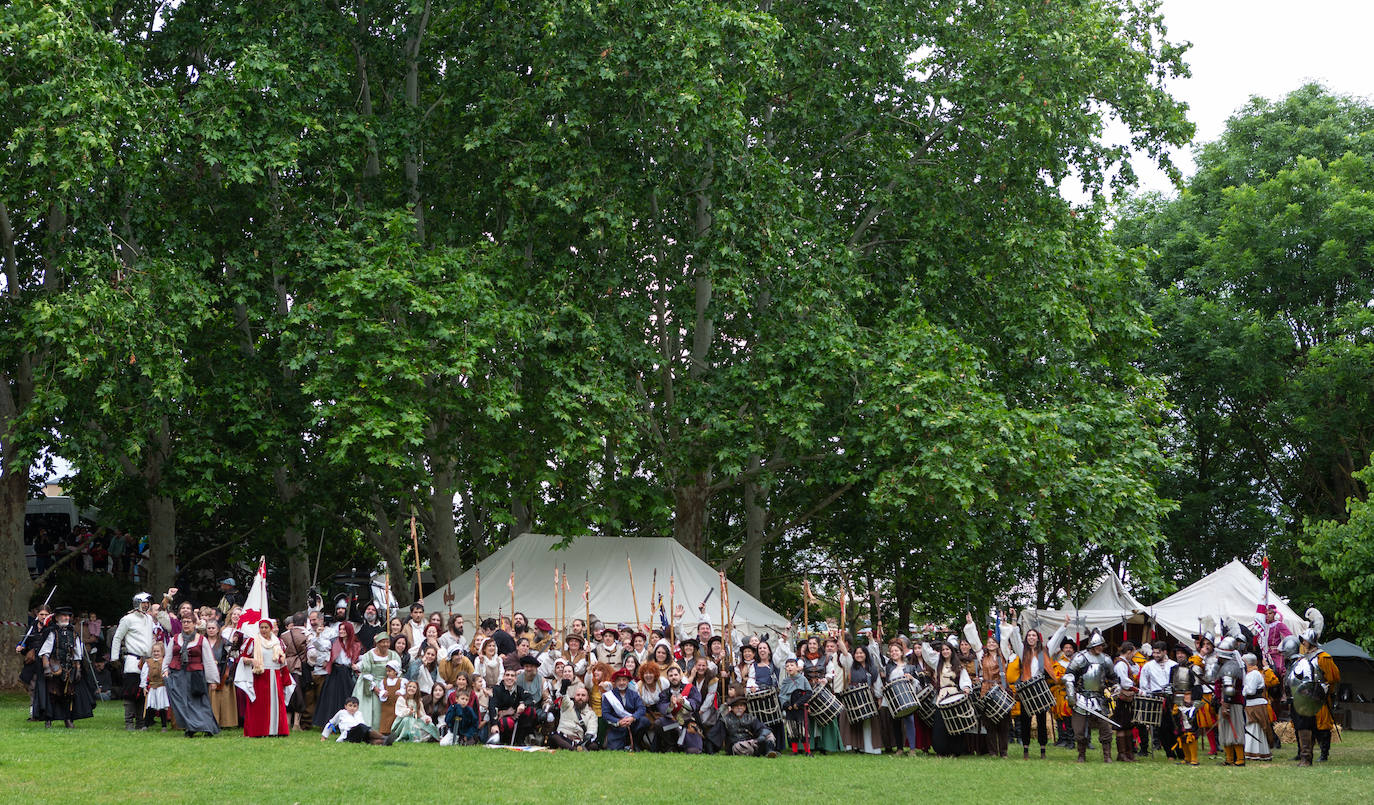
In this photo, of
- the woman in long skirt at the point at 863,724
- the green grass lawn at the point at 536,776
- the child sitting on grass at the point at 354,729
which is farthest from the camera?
the woman in long skirt at the point at 863,724

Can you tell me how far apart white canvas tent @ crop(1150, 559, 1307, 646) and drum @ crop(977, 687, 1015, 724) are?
10111mm

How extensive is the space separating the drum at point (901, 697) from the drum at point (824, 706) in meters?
0.64

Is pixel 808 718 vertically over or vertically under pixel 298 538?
under

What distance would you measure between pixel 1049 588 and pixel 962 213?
56.0 feet

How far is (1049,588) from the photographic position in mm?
39469

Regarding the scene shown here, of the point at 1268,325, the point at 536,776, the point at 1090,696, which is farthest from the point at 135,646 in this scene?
the point at 1268,325

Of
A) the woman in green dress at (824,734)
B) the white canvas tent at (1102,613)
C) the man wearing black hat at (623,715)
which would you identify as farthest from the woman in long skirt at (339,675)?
the white canvas tent at (1102,613)

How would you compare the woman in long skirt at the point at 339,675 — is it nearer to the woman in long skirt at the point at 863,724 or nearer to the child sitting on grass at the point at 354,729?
the child sitting on grass at the point at 354,729

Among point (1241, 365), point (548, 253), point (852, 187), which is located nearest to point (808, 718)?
point (548, 253)

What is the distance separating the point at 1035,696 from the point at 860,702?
2.06m

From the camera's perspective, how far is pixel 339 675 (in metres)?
17.3

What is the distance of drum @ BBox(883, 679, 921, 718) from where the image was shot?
55.1 feet

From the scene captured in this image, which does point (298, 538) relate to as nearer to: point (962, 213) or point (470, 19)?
point (470, 19)

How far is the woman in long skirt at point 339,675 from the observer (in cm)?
1725
